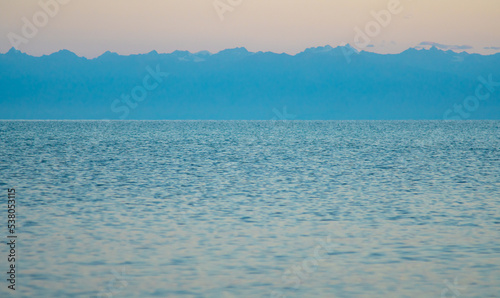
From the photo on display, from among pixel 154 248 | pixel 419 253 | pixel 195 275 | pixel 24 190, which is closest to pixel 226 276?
pixel 195 275

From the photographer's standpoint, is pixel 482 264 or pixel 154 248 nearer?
pixel 482 264

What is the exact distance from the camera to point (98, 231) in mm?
20562

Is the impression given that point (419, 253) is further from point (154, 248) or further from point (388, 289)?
point (154, 248)

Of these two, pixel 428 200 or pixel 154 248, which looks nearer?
pixel 154 248

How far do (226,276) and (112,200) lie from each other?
14.6m

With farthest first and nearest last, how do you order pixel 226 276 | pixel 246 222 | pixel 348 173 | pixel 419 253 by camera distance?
1. pixel 348 173
2. pixel 246 222
3. pixel 419 253
4. pixel 226 276

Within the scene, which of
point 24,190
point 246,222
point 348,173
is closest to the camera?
point 246,222

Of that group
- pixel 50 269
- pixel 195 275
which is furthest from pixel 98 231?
pixel 195 275

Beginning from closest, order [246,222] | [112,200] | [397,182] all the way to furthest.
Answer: [246,222] < [112,200] < [397,182]

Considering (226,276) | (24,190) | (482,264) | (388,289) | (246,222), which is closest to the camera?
(388,289)

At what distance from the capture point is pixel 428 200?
92.9 feet

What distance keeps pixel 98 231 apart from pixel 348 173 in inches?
1025

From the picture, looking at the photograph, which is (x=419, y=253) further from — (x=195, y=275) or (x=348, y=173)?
(x=348, y=173)

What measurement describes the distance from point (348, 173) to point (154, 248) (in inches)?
1081
